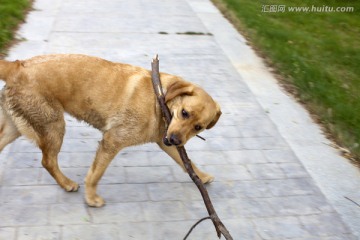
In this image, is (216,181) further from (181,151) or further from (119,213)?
(119,213)

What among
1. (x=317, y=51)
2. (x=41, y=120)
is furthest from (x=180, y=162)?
(x=317, y=51)

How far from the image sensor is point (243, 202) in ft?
14.1

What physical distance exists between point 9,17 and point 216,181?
5.33 m

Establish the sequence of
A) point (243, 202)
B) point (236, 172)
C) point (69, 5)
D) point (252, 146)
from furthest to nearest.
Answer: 1. point (69, 5)
2. point (252, 146)
3. point (236, 172)
4. point (243, 202)

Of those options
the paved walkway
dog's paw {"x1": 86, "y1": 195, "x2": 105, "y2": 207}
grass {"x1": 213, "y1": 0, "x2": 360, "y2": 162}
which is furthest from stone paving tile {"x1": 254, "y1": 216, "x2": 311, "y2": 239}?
grass {"x1": 213, "y1": 0, "x2": 360, "y2": 162}

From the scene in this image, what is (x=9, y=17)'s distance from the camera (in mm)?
7941

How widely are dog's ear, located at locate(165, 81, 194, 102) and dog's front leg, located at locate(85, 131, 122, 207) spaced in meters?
0.59

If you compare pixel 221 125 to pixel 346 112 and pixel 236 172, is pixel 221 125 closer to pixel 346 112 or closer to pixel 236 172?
pixel 236 172

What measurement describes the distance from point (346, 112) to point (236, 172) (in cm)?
210

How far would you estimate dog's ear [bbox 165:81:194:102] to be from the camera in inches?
147

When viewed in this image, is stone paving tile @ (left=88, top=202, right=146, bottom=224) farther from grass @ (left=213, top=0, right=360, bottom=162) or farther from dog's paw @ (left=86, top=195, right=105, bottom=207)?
grass @ (left=213, top=0, right=360, bottom=162)

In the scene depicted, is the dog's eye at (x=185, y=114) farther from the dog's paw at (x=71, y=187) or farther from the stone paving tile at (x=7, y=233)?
the stone paving tile at (x=7, y=233)

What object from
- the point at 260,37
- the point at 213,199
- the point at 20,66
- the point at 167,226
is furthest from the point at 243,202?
the point at 260,37

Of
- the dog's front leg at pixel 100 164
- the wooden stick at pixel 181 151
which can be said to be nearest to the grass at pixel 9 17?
the dog's front leg at pixel 100 164
